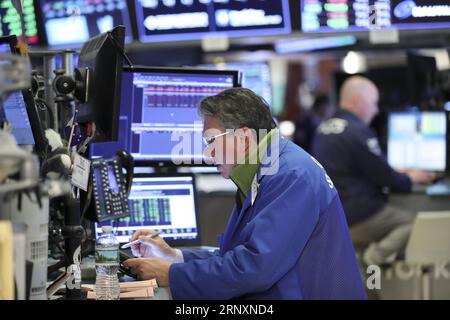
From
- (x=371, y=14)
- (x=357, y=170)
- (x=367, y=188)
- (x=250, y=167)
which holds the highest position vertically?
(x=371, y=14)

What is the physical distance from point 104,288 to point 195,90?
4.30ft

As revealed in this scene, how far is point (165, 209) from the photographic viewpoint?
407 cm

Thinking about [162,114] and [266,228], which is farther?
[162,114]

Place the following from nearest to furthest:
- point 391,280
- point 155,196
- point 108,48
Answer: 1. point 108,48
2. point 155,196
3. point 391,280

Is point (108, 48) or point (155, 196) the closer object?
point (108, 48)

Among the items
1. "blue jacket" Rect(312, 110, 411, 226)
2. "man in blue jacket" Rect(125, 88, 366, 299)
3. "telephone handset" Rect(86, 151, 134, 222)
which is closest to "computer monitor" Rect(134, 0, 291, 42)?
"telephone handset" Rect(86, 151, 134, 222)

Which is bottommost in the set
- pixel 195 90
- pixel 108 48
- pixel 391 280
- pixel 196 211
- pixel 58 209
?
pixel 391 280

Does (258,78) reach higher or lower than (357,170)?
higher

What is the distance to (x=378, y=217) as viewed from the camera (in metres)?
6.87

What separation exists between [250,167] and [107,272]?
66 centimetres

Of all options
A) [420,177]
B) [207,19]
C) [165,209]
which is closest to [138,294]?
[165,209]

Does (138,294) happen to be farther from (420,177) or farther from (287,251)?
(420,177)
